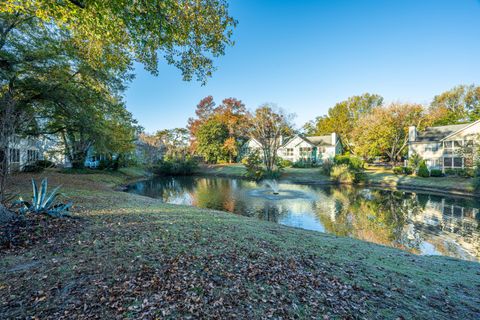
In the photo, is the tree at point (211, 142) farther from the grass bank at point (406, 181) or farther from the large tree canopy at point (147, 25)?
the large tree canopy at point (147, 25)

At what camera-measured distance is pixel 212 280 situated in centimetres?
354

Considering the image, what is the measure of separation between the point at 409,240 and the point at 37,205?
13.5 m

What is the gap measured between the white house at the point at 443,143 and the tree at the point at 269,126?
19.0m

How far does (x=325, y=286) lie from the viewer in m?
3.60

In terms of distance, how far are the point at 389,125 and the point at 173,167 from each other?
3565 centimetres

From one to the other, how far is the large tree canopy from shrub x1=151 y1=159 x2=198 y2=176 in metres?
29.5

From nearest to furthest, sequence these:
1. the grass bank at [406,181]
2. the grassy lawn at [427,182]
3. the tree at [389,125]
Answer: the grassy lawn at [427,182], the grass bank at [406,181], the tree at [389,125]

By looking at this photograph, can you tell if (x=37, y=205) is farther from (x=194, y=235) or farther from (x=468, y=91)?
(x=468, y=91)

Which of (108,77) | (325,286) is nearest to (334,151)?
(108,77)

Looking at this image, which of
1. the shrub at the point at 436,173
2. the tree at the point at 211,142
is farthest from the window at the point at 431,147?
the tree at the point at 211,142

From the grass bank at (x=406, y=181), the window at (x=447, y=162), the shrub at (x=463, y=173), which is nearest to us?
the grass bank at (x=406, y=181)

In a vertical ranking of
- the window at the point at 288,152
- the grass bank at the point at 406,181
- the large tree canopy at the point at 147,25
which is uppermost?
the large tree canopy at the point at 147,25

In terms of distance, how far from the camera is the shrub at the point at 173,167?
3668 cm

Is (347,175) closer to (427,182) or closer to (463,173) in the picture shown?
(427,182)
